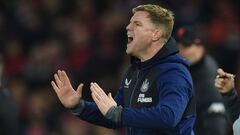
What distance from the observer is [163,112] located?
18.9 feet

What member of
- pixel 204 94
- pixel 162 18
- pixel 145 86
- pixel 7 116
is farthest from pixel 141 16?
pixel 7 116

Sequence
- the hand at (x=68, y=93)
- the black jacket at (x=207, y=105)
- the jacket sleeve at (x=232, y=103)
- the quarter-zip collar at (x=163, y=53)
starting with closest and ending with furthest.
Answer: the quarter-zip collar at (x=163, y=53), the hand at (x=68, y=93), the jacket sleeve at (x=232, y=103), the black jacket at (x=207, y=105)

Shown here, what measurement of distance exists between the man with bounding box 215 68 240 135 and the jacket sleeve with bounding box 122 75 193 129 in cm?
72

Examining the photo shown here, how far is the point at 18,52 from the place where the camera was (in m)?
13.3

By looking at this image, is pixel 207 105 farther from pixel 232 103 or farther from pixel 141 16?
pixel 141 16

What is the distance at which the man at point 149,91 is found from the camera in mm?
5809

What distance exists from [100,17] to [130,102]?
7.21 metres

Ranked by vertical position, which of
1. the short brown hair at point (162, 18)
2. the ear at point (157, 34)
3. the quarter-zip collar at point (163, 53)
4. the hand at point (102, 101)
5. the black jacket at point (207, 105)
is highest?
the short brown hair at point (162, 18)

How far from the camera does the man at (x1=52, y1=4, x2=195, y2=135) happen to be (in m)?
5.81

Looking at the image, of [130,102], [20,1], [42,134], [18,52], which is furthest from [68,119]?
[130,102]

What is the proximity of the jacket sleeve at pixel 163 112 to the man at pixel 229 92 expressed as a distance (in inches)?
28.5

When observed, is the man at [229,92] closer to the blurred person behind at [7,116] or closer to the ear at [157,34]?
the ear at [157,34]

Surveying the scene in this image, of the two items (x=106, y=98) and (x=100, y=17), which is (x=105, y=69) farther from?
(x=106, y=98)

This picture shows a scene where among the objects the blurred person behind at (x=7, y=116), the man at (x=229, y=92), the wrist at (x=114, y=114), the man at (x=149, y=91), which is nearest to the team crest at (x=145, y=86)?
the man at (x=149, y=91)
